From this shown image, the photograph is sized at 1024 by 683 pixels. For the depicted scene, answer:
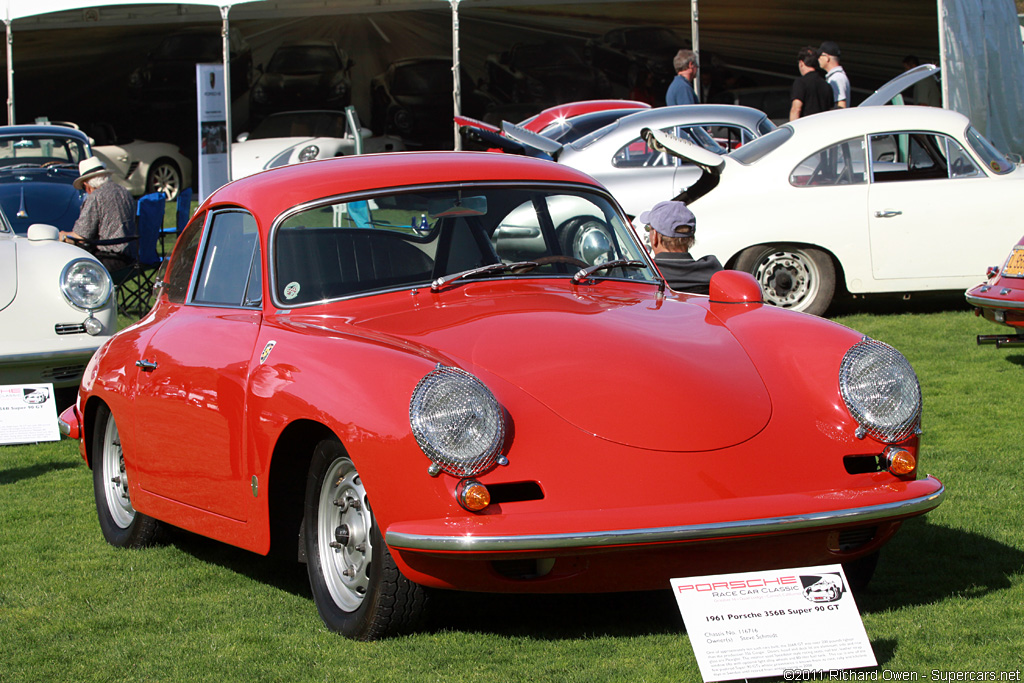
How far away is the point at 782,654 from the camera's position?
10.3 ft

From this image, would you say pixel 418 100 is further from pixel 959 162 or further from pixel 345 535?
pixel 345 535

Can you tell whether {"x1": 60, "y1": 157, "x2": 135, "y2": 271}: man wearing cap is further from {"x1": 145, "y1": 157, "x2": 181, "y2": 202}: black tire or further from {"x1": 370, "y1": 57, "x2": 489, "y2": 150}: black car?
{"x1": 370, "y1": 57, "x2": 489, "y2": 150}: black car

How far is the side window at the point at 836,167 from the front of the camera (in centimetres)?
1012

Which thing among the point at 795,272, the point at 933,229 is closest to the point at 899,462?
the point at 795,272

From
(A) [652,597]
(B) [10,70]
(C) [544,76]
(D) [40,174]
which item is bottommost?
(A) [652,597]

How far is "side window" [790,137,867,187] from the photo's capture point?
10.1 m

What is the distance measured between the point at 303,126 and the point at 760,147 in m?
11.5

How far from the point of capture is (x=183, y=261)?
5309mm

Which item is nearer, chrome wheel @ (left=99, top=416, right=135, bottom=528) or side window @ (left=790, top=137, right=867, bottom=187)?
chrome wheel @ (left=99, top=416, right=135, bottom=528)

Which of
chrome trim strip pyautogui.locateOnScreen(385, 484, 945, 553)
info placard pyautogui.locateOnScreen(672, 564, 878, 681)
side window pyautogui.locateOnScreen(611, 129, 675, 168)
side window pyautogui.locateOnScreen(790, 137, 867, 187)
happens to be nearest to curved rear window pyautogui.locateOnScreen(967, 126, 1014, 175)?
side window pyautogui.locateOnScreen(790, 137, 867, 187)

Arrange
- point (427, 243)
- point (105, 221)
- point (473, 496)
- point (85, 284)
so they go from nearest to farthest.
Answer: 1. point (473, 496)
2. point (427, 243)
3. point (85, 284)
4. point (105, 221)

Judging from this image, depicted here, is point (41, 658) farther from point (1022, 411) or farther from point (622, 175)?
point (622, 175)

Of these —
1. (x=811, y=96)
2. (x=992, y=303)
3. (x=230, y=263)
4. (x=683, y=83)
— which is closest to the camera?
(x=230, y=263)

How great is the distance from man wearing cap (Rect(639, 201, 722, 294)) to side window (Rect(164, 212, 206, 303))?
2.25 m
